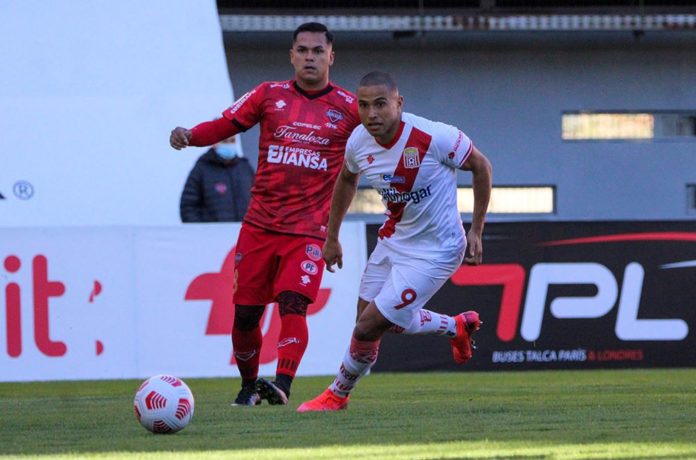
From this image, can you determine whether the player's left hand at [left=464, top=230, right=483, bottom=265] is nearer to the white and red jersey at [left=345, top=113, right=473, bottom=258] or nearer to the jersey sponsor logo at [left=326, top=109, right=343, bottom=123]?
the white and red jersey at [left=345, top=113, right=473, bottom=258]

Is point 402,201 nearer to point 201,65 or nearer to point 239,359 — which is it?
point 239,359

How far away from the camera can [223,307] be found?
42.9ft

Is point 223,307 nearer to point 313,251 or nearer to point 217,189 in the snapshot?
point 217,189

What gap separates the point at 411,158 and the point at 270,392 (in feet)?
5.33

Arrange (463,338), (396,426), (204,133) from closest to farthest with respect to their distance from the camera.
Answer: (396,426) < (463,338) < (204,133)

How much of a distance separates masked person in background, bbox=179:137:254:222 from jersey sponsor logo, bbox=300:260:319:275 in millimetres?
5414

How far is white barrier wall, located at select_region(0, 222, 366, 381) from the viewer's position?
12.8 meters

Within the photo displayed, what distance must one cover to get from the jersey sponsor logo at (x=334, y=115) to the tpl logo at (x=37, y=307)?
5161mm

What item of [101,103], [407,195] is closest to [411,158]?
[407,195]

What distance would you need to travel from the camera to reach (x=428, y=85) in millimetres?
20719

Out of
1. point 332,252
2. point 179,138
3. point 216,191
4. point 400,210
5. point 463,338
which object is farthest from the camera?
point 216,191

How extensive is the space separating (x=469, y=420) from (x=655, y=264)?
725 centimetres

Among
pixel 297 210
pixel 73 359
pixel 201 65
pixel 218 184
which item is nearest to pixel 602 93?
pixel 201 65

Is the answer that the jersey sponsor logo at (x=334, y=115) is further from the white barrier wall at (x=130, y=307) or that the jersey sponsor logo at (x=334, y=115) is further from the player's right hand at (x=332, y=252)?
the white barrier wall at (x=130, y=307)
